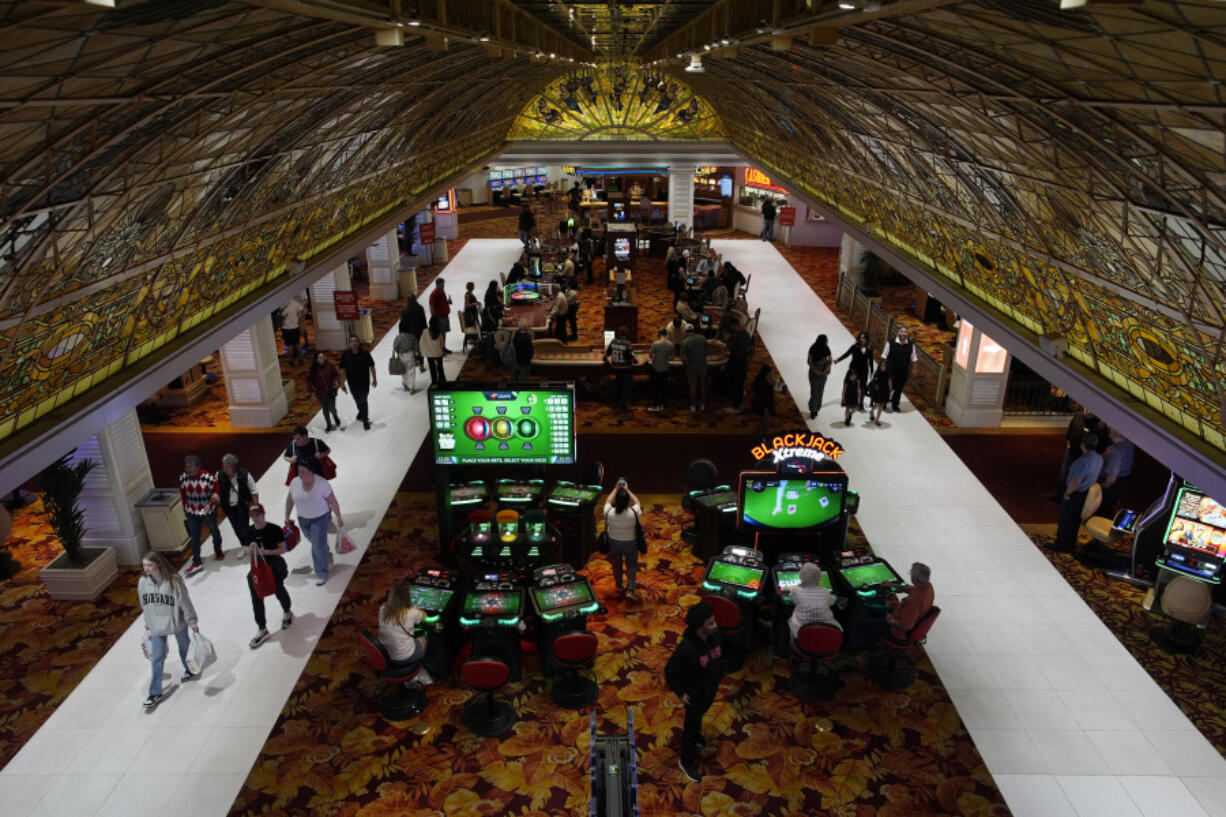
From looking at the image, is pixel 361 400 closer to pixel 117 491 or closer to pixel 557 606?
pixel 117 491

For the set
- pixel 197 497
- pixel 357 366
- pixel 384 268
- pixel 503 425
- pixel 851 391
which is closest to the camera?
pixel 197 497

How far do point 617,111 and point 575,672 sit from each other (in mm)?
23058

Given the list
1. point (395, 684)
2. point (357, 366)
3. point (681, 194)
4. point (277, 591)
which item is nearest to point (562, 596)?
point (395, 684)

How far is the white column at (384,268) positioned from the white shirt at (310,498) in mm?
12385

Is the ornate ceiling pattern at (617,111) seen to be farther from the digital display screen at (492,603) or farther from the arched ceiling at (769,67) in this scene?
the digital display screen at (492,603)

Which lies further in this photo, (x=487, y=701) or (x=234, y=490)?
(x=234, y=490)

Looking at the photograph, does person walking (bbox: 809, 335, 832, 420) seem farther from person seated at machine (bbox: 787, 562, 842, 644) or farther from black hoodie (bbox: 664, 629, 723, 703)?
black hoodie (bbox: 664, 629, 723, 703)

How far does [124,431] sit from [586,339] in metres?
10.5

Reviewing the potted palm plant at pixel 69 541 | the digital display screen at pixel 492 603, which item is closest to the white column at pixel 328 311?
the potted palm plant at pixel 69 541

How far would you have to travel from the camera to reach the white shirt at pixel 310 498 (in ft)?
28.3

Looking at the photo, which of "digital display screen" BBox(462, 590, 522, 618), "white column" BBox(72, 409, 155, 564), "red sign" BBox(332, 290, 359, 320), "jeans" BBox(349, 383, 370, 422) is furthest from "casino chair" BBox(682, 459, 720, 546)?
"red sign" BBox(332, 290, 359, 320)

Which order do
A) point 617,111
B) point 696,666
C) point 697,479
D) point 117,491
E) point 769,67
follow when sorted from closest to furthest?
point 696,666 → point 117,491 → point 697,479 → point 769,67 → point 617,111

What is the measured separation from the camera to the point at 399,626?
6914mm

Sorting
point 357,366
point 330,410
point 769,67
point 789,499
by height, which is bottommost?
point 330,410
